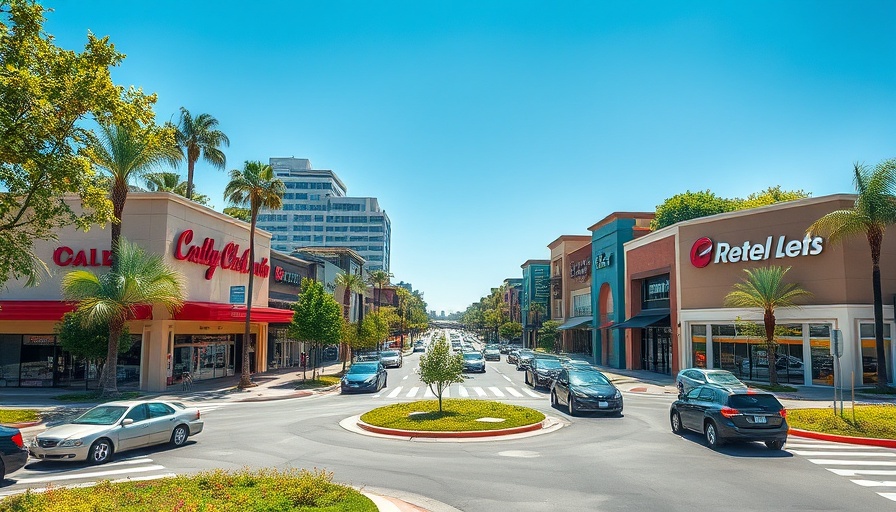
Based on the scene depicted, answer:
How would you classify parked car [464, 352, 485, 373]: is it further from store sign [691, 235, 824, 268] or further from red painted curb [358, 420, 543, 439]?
red painted curb [358, 420, 543, 439]

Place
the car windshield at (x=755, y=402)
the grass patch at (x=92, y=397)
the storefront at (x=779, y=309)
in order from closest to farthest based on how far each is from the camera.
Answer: the car windshield at (x=755, y=402) → the grass patch at (x=92, y=397) → the storefront at (x=779, y=309)

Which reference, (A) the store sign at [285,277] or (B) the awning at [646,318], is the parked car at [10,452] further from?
(B) the awning at [646,318]

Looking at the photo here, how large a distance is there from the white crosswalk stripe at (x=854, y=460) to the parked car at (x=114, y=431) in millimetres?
15896

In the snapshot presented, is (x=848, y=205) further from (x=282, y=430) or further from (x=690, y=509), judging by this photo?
(x=282, y=430)

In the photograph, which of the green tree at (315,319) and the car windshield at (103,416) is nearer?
the car windshield at (103,416)

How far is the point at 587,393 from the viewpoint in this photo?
21.4 meters

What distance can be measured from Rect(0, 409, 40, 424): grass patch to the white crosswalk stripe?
2448 centimetres

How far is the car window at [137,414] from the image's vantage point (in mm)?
15012

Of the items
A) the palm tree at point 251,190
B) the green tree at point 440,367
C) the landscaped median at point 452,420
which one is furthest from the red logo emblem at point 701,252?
the palm tree at point 251,190

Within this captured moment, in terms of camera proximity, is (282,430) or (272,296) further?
(272,296)

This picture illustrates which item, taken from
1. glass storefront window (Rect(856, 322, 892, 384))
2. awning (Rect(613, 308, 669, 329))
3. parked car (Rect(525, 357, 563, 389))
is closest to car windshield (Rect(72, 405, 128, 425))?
parked car (Rect(525, 357, 563, 389))

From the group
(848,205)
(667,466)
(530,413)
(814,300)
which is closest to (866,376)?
(814,300)

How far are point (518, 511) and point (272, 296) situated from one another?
39365 mm

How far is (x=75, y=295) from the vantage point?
26.7m
